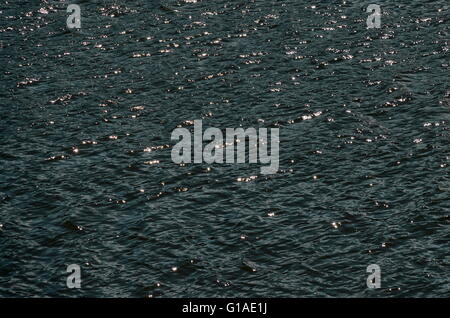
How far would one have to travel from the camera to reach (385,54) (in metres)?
65.2

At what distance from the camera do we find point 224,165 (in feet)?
176

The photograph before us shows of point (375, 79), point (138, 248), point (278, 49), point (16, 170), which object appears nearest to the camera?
point (138, 248)

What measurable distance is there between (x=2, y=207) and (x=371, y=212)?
2172 cm

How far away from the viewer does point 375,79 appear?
6194 centimetres

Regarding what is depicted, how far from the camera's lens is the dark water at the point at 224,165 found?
45.2 m

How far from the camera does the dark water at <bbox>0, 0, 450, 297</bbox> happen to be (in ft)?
148

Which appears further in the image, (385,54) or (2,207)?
(385,54)

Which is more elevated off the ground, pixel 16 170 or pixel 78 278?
pixel 16 170
